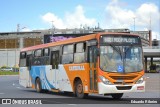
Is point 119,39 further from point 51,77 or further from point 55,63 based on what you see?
point 51,77

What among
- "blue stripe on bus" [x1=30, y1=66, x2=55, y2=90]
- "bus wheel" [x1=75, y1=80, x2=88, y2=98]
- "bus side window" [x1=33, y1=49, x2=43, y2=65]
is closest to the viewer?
"bus wheel" [x1=75, y1=80, x2=88, y2=98]

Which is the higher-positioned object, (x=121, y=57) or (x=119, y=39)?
(x=119, y=39)

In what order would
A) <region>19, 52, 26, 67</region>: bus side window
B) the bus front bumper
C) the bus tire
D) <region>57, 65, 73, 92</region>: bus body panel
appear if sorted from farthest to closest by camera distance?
<region>19, 52, 26, 67</region>: bus side window → the bus tire → <region>57, 65, 73, 92</region>: bus body panel → the bus front bumper

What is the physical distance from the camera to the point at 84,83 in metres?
19.0

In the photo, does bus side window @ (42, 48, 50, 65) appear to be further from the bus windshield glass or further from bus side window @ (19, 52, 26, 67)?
the bus windshield glass

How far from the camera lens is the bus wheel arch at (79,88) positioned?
1948 centimetres

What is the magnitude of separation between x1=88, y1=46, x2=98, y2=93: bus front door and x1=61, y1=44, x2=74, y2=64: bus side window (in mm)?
2159

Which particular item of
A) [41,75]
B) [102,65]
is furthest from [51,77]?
[102,65]

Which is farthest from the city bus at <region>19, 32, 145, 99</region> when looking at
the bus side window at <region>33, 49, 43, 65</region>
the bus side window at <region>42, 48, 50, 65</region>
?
the bus side window at <region>33, 49, 43, 65</region>

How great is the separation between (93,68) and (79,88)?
5.96 feet

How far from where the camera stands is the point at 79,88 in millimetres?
19750

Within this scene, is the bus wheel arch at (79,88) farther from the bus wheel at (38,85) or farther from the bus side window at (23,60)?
the bus side window at (23,60)

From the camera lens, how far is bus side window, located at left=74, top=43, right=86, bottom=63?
63.8 ft

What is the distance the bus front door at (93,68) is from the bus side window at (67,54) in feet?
7.08
